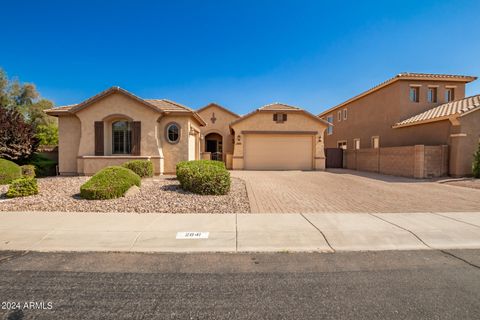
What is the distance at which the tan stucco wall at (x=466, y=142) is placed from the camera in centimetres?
1243

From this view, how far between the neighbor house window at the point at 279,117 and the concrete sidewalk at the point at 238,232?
12.7 metres

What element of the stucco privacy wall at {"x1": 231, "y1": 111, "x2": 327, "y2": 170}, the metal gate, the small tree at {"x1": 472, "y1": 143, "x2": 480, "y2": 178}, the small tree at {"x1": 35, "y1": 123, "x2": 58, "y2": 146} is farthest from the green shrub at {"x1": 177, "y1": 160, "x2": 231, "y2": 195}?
the small tree at {"x1": 35, "y1": 123, "x2": 58, "y2": 146}

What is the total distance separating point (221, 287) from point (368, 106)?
2372 centimetres

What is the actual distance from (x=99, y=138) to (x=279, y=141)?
42.1ft

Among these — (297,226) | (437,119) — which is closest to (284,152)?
(437,119)

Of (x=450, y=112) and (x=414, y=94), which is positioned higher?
(x=414, y=94)

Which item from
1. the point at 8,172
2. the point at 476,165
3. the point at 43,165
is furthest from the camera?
the point at 43,165

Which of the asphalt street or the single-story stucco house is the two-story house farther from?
the single-story stucco house

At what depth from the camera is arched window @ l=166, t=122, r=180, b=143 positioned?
44.3 feet

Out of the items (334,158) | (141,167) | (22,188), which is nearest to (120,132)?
(141,167)

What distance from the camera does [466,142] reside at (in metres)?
12.5

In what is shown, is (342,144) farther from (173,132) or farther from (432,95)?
(173,132)

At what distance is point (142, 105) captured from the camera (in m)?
12.7

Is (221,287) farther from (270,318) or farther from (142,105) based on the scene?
(142,105)
